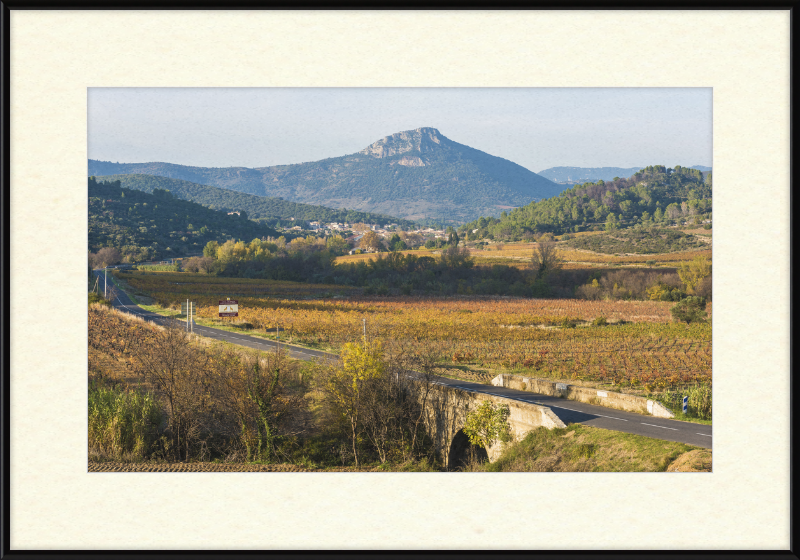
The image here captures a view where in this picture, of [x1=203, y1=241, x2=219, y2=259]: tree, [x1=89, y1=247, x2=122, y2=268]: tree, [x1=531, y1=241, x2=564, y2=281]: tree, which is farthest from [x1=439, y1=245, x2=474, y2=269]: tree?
[x1=89, y1=247, x2=122, y2=268]: tree

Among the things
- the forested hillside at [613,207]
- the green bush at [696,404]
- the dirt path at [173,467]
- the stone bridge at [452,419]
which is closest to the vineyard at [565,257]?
the forested hillside at [613,207]

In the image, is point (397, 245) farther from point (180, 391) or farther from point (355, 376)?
point (180, 391)

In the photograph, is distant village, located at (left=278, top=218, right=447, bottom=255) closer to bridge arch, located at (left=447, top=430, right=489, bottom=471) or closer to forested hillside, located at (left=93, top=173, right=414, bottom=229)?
forested hillside, located at (left=93, top=173, right=414, bottom=229)

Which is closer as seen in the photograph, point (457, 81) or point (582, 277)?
point (457, 81)

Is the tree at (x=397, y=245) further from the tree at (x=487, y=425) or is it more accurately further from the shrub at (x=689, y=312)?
the tree at (x=487, y=425)

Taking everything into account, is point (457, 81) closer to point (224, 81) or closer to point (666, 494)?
point (224, 81)

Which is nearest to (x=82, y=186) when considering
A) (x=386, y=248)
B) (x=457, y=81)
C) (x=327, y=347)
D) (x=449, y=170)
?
(x=457, y=81)
